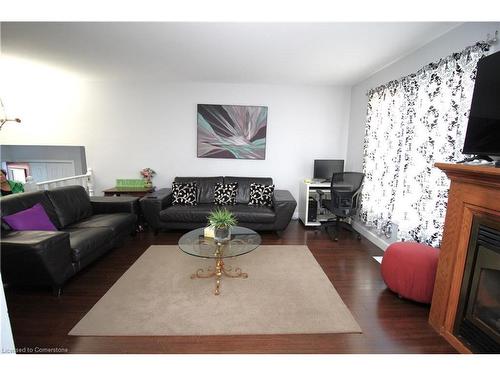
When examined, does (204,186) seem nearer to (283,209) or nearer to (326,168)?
(283,209)

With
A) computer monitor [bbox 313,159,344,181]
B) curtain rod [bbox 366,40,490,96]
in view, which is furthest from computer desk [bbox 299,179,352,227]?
curtain rod [bbox 366,40,490,96]

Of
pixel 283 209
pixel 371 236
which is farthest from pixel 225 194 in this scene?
pixel 371 236

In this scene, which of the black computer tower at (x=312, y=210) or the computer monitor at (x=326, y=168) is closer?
the black computer tower at (x=312, y=210)

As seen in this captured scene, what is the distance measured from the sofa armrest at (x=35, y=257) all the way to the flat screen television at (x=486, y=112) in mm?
3244

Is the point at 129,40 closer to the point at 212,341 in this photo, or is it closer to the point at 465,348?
the point at 212,341

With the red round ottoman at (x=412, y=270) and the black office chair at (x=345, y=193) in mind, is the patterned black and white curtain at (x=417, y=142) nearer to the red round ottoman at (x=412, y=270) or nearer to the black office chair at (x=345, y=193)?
the black office chair at (x=345, y=193)

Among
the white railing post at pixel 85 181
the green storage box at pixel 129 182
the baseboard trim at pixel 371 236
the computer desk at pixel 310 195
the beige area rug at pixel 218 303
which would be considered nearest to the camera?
the beige area rug at pixel 218 303

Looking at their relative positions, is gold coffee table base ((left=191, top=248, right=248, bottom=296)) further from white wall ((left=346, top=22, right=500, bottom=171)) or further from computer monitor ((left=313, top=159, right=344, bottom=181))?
white wall ((left=346, top=22, right=500, bottom=171))

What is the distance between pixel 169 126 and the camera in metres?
4.08

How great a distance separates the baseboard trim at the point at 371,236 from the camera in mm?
2975

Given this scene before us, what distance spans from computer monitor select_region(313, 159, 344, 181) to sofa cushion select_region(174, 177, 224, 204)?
1743 mm

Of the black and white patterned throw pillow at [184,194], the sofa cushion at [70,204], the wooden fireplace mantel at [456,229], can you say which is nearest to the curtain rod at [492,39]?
the wooden fireplace mantel at [456,229]

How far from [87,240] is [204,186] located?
192cm

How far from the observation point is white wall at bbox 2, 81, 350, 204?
397 cm
